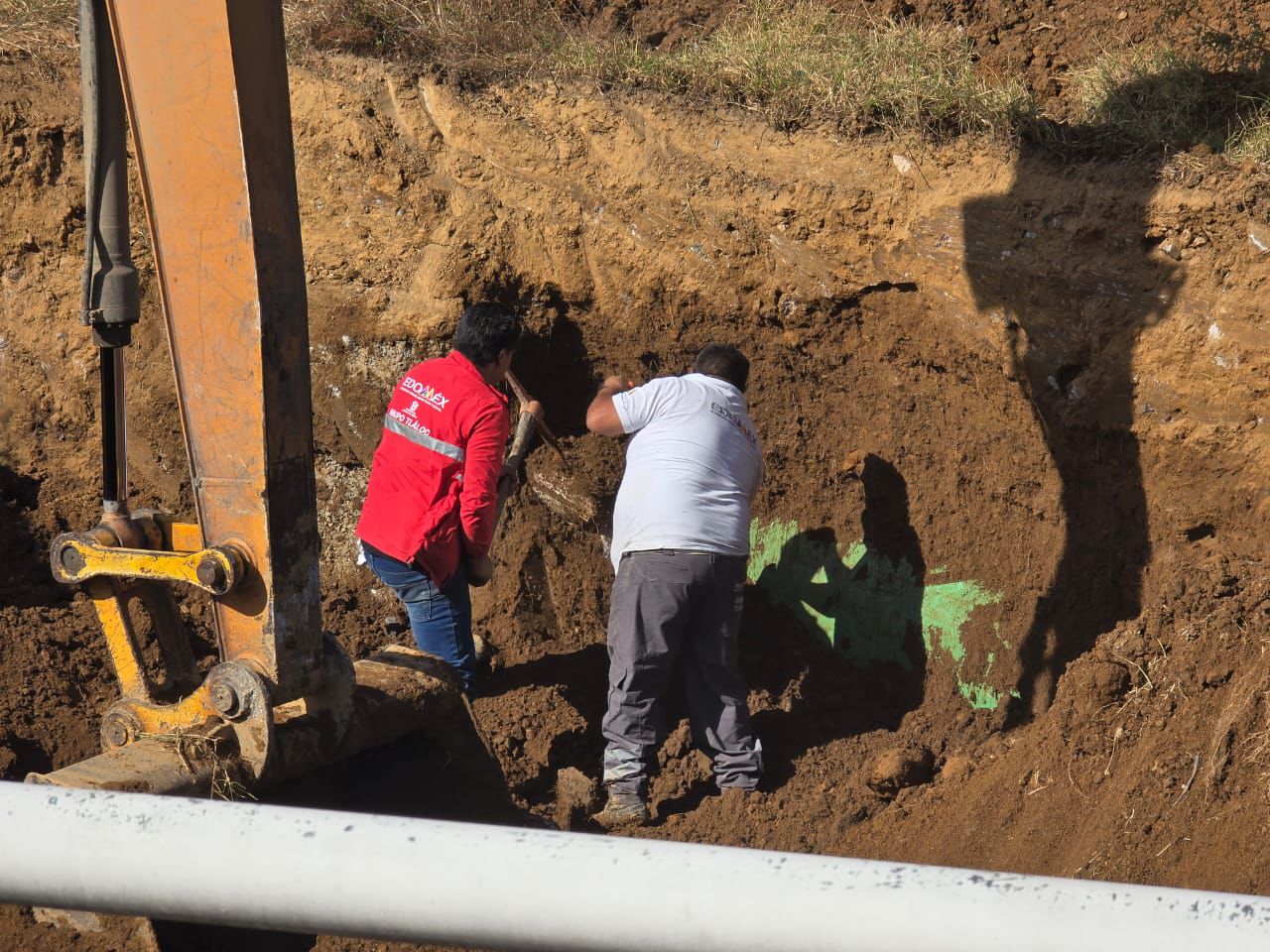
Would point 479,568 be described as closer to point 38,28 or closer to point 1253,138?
point 1253,138

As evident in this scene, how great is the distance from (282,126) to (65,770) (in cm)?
206

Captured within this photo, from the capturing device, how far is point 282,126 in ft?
12.8

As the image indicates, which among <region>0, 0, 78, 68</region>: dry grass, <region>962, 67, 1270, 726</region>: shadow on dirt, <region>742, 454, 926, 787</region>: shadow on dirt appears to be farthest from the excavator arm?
<region>0, 0, 78, 68</region>: dry grass

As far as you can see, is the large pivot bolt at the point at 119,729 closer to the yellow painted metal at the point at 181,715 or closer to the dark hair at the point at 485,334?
the yellow painted metal at the point at 181,715

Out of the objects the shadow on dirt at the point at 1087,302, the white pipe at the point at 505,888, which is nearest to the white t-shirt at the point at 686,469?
the shadow on dirt at the point at 1087,302

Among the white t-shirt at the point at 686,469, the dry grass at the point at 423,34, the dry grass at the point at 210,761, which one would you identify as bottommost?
the dry grass at the point at 210,761

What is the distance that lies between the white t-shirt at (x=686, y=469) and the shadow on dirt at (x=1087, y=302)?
130 cm

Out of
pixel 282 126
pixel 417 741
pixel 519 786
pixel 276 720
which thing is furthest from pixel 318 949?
pixel 282 126

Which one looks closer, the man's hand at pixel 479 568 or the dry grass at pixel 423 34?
the man's hand at pixel 479 568

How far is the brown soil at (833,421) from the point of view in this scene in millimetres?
4891

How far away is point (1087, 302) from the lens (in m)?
5.42

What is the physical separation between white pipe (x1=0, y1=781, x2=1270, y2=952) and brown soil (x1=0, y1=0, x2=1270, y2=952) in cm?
324

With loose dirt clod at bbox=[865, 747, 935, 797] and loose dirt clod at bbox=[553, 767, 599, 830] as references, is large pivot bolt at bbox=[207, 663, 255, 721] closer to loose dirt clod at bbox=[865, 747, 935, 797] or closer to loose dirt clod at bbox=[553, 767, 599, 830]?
loose dirt clod at bbox=[553, 767, 599, 830]

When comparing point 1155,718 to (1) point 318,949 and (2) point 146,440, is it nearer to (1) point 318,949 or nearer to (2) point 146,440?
(1) point 318,949
